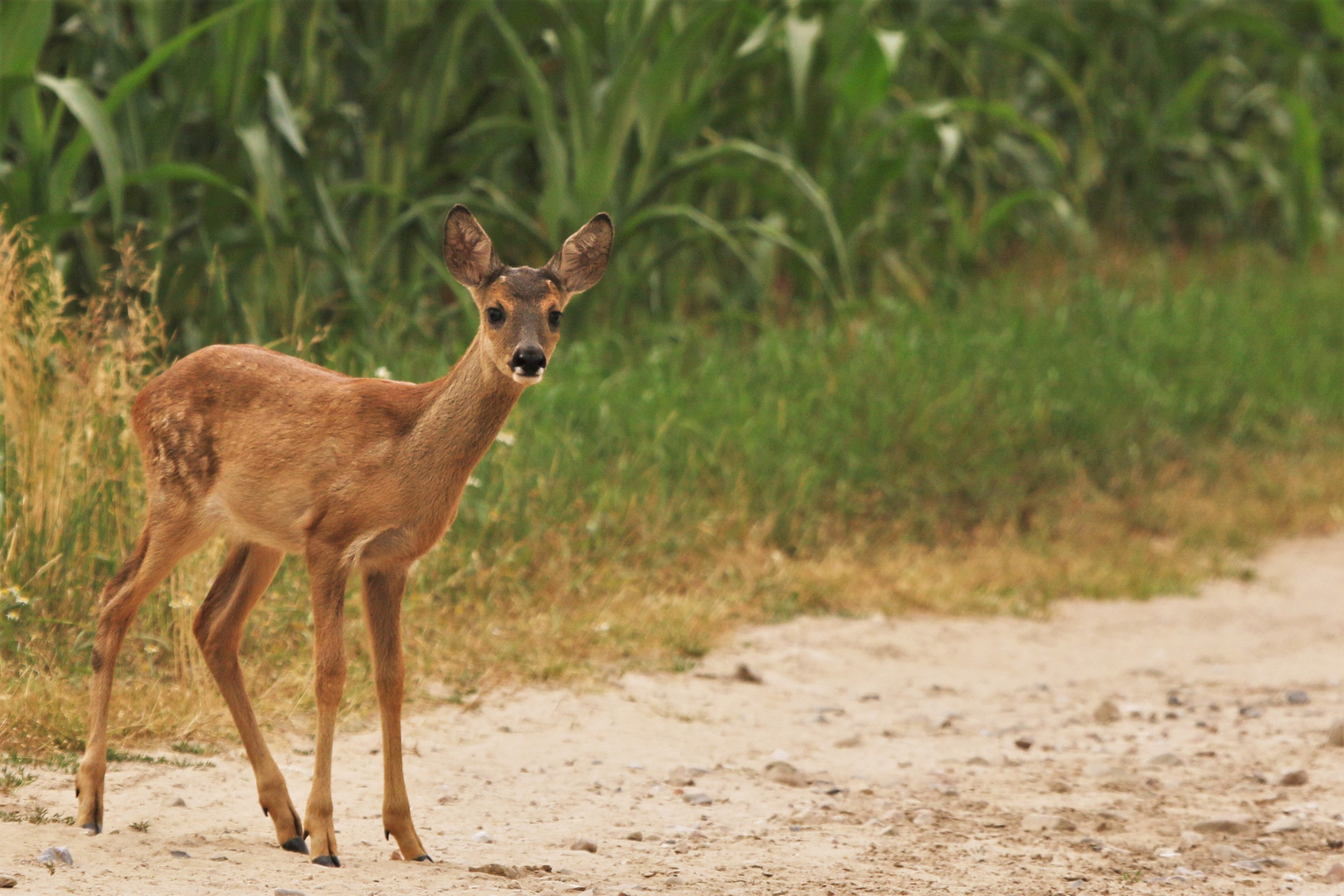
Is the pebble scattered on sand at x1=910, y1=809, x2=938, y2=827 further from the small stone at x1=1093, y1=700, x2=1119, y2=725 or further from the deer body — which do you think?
the deer body

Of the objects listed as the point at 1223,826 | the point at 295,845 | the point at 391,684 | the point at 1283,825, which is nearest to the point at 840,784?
the point at 1223,826

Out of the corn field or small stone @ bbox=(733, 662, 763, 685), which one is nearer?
small stone @ bbox=(733, 662, 763, 685)

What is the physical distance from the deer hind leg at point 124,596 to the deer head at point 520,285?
3.03 ft

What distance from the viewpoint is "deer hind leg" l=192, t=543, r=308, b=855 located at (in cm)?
394

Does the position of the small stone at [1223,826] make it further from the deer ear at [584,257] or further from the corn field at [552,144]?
the corn field at [552,144]

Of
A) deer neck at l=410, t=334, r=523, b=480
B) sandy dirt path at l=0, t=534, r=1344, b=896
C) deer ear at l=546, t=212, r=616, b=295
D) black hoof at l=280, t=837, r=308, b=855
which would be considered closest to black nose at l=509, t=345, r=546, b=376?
deer neck at l=410, t=334, r=523, b=480

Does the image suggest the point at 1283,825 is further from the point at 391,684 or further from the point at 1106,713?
the point at 391,684

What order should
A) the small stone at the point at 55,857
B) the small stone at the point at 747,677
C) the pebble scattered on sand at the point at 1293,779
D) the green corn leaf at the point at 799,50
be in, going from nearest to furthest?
the small stone at the point at 55,857
the pebble scattered on sand at the point at 1293,779
the small stone at the point at 747,677
the green corn leaf at the point at 799,50

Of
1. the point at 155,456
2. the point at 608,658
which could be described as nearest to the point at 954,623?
the point at 608,658

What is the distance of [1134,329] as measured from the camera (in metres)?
9.69

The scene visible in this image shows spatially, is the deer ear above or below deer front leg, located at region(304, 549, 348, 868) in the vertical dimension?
above

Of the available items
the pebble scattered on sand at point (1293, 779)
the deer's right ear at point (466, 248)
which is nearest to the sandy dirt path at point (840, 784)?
the pebble scattered on sand at point (1293, 779)

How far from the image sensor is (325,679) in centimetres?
380

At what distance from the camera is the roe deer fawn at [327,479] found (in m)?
3.80
